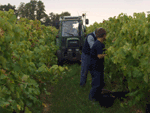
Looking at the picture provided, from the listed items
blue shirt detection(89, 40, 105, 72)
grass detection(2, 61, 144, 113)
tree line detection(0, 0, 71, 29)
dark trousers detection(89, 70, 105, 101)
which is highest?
tree line detection(0, 0, 71, 29)

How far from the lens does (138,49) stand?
10.4ft

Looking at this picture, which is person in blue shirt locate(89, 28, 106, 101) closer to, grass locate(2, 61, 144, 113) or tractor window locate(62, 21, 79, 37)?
grass locate(2, 61, 144, 113)

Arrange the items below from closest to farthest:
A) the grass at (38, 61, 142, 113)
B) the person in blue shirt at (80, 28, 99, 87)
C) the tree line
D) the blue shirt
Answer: the blue shirt
the grass at (38, 61, 142, 113)
the person in blue shirt at (80, 28, 99, 87)
the tree line

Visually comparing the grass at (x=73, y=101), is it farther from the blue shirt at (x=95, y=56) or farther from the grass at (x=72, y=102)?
the blue shirt at (x=95, y=56)

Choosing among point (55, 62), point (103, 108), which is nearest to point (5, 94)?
point (103, 108)

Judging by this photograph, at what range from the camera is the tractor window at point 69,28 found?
36.1ft

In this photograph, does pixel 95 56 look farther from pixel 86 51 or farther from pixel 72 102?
pixel 72 102

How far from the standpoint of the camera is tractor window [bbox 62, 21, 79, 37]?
433 inches

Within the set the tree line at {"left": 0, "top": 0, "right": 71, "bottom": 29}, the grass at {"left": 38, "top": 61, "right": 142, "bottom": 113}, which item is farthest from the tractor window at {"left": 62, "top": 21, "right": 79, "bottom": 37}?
the tree line at {"left": 0, "top": 0, "right": 71, "bottom": 29}

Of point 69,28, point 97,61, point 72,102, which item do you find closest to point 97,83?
point 97,61

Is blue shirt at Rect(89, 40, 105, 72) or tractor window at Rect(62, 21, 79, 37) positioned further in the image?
tractor window at Rect(62, 21, 79, 37)

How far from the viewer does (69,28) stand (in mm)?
11055

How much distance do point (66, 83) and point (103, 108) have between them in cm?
260

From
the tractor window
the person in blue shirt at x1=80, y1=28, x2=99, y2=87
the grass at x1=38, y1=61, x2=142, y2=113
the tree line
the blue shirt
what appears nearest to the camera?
the blue shirt
